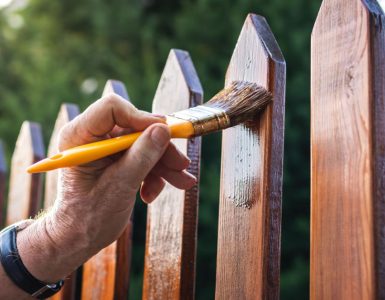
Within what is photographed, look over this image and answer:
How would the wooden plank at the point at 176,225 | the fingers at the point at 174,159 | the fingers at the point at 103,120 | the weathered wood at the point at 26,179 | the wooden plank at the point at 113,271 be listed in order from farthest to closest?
the weathered wood at the point at 26,179 → the wooden plank at the point at 113,271 → the wooden plank at the point at 176,225 → the fingers at the point at 174,159 → the fingers at the point at 103,120

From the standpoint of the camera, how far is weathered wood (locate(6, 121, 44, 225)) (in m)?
2.32

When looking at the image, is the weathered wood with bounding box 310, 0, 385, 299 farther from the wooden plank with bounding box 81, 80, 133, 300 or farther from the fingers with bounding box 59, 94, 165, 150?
the wooden plank with bounding box 81, 80, 133, 300

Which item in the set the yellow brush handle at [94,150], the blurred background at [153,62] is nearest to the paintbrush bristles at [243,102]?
the yellow brush handle at [94,150]

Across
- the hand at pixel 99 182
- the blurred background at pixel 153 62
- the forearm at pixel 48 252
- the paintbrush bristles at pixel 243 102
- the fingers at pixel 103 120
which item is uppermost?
the blurred background at pixel 153 62

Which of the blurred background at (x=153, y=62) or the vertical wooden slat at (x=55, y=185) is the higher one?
the blurred background at (x=153, y=62)

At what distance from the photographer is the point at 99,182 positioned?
1128 mm

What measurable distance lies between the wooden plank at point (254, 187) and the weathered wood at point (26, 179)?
1204 mm

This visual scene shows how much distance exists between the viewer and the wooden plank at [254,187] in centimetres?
117

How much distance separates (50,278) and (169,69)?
0.75 m

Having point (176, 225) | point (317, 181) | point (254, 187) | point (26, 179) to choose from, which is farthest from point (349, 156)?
point (26, 179)

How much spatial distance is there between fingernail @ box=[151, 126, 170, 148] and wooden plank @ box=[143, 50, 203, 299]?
45 cm

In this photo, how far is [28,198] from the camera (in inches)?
91.8

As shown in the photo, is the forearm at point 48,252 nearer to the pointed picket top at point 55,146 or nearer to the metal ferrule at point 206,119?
the metal ferrule at point 206,119

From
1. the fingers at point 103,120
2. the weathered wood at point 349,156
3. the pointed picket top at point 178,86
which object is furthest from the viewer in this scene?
the pointed picket top at point 178,86
